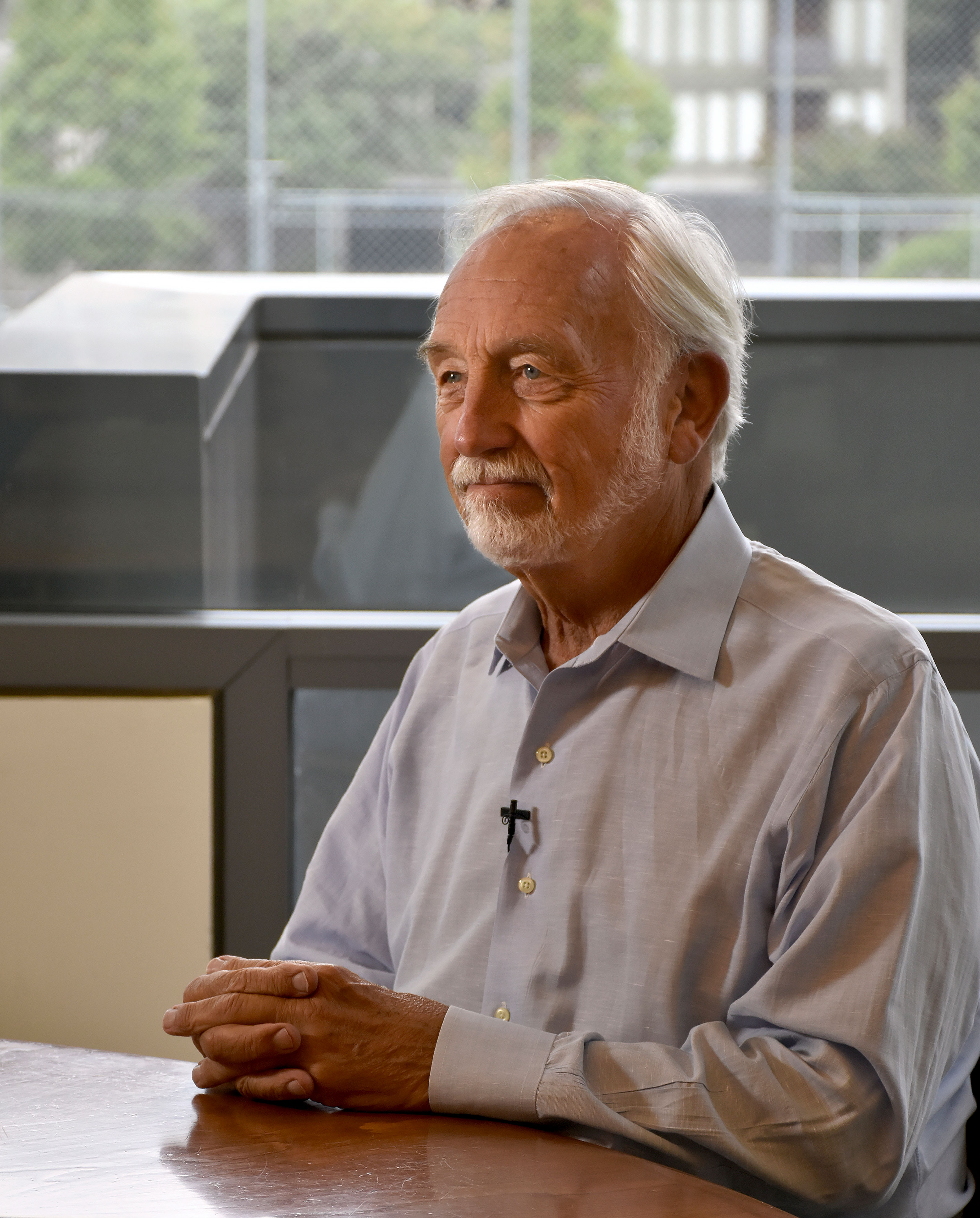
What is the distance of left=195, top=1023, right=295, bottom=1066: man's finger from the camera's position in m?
1.02

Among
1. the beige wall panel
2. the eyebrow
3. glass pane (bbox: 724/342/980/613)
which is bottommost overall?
→ the beige wall panel

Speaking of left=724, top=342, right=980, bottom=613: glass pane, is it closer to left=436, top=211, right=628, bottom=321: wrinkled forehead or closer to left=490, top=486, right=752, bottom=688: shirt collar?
left=490, top=486, right=752, bottom=688: shirt collar

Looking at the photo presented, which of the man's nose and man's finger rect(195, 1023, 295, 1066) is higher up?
the man's nose

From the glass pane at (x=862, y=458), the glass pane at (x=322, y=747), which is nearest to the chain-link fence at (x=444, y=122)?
the glass pane at (x=862, y=458)

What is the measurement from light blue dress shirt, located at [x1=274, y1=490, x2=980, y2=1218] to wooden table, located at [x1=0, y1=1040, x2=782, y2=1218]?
0.26 feet

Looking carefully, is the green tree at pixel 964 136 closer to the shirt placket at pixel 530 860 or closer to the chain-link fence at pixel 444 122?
the chain-link fence at pixel 444 122

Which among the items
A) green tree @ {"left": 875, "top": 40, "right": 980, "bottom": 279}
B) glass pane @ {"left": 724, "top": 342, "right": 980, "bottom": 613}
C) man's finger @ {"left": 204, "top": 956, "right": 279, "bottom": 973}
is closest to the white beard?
man's finger @ {"left": 204, "top": 956, "right": 279, "bottom": 973}

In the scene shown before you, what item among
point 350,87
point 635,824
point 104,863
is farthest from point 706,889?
point 350,87

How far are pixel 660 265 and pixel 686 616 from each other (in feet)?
1.14

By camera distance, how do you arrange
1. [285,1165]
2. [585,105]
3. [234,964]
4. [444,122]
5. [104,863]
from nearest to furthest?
[285,1165] < [234,964] < [104,863] < [585,105] < [444,122]

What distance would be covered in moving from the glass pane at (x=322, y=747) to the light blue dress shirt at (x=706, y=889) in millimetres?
607

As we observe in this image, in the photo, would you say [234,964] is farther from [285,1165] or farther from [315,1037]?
[285,1165]

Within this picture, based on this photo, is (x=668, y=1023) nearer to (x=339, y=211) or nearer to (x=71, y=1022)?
(x=71, y=1022)

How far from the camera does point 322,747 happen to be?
2.06m
